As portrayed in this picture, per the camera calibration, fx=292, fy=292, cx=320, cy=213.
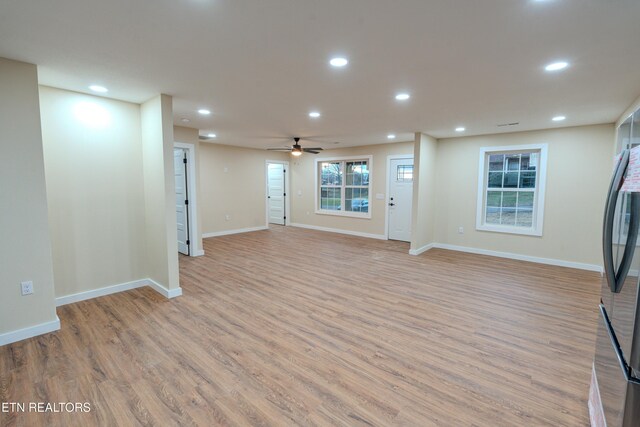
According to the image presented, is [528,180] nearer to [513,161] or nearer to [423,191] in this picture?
[513,161]

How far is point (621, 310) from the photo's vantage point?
54.2 inches

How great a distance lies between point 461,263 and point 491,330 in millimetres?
2553

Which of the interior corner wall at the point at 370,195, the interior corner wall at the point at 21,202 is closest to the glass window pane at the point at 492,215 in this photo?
the interior corner wall at the point at 370,195

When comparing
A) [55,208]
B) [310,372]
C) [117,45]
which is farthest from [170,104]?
[310,372]

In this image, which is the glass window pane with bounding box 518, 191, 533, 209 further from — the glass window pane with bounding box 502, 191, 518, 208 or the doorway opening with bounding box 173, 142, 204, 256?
the doorway opening with bounding box 173, 142, 204, 256

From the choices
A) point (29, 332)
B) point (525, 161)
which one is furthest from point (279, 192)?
point (29, 332)

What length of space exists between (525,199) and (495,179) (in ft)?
2.11

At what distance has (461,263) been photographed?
5309mm

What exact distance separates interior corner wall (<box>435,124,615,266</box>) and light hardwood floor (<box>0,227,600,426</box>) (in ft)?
3.06

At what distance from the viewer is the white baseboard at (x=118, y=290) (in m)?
3.43

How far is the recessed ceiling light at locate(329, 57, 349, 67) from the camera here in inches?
94.1

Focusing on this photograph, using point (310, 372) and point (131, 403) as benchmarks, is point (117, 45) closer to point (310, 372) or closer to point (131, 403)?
point (131, 403)

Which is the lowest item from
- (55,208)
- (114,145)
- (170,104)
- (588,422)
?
(588,422)

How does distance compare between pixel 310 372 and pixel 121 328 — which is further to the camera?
pixel 121 328
